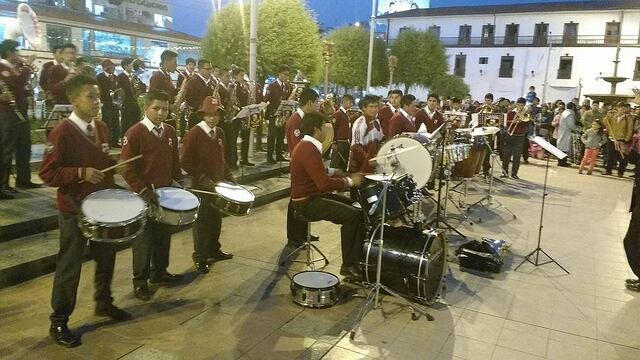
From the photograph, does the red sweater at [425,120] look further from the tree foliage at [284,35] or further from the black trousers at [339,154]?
the tree foliage at [284,35]

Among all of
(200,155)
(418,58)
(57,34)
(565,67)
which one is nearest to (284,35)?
(200,155)

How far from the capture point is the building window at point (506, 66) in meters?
50.1

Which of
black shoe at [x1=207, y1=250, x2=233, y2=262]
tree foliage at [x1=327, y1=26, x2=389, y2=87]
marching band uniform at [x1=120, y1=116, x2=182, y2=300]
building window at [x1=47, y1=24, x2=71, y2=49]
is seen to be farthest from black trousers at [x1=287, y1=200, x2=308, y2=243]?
tree foliage at [x1=327, y1=26, x2=389, y2=87]

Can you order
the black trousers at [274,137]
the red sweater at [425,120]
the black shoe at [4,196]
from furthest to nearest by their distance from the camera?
1. the black trousers at [274,137]
2. the red sweater at [425,120]
3. the black shoe at [4,196]

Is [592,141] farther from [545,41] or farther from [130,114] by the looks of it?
[545,41]

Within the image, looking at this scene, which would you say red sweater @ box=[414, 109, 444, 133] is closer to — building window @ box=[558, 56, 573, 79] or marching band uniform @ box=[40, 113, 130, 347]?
marching band uniform @ box=[40, 113, 130, 347]

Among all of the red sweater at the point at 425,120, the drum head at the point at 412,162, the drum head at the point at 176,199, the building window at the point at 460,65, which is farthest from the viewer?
the building window at the point at 460,65

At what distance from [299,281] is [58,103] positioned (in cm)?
579

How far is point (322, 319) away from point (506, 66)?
51456 millimetres

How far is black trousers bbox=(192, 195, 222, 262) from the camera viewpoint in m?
5.85

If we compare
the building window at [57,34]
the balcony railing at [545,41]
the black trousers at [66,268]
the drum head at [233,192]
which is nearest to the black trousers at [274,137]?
the drum head at [233,192]

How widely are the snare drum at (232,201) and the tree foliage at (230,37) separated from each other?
12937mm

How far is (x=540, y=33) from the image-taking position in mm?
49750

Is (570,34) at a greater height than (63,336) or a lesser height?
greater
